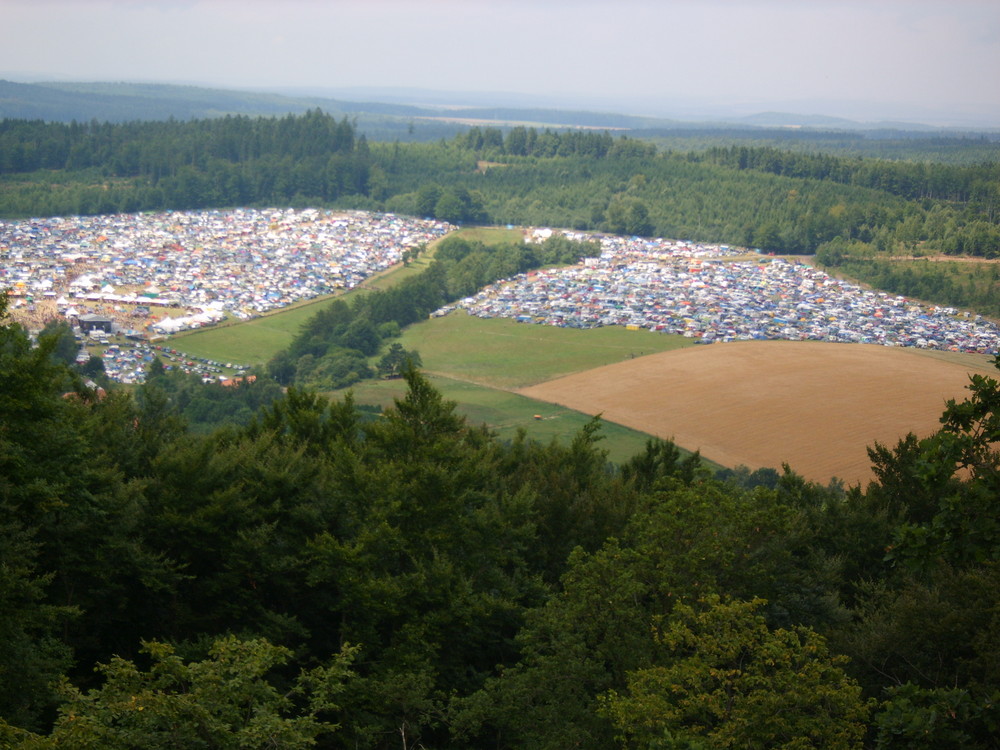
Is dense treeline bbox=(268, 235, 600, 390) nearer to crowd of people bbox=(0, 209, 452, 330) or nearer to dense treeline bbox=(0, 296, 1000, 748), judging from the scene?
crowd of people bbox=(0, 209, 452, 330)

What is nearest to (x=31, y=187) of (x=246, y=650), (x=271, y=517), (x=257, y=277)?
(x=257, y=277)

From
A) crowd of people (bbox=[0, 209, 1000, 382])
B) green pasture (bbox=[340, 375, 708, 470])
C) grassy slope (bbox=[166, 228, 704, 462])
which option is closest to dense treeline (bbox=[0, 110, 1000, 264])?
crowd of people (bbox=[0, 209, 1000, 382])

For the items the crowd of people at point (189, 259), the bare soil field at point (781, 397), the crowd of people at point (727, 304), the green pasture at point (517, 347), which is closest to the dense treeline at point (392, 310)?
the green pasture at point (517, 347)

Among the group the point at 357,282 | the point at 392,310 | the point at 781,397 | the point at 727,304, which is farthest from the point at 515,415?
the point at 357,282

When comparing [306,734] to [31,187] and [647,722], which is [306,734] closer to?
[647,722]

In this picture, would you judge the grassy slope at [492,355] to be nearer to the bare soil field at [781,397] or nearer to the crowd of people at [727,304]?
the bare soil field at [781,397]

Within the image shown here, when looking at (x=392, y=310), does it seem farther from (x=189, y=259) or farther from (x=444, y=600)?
(x=444, y=600)
